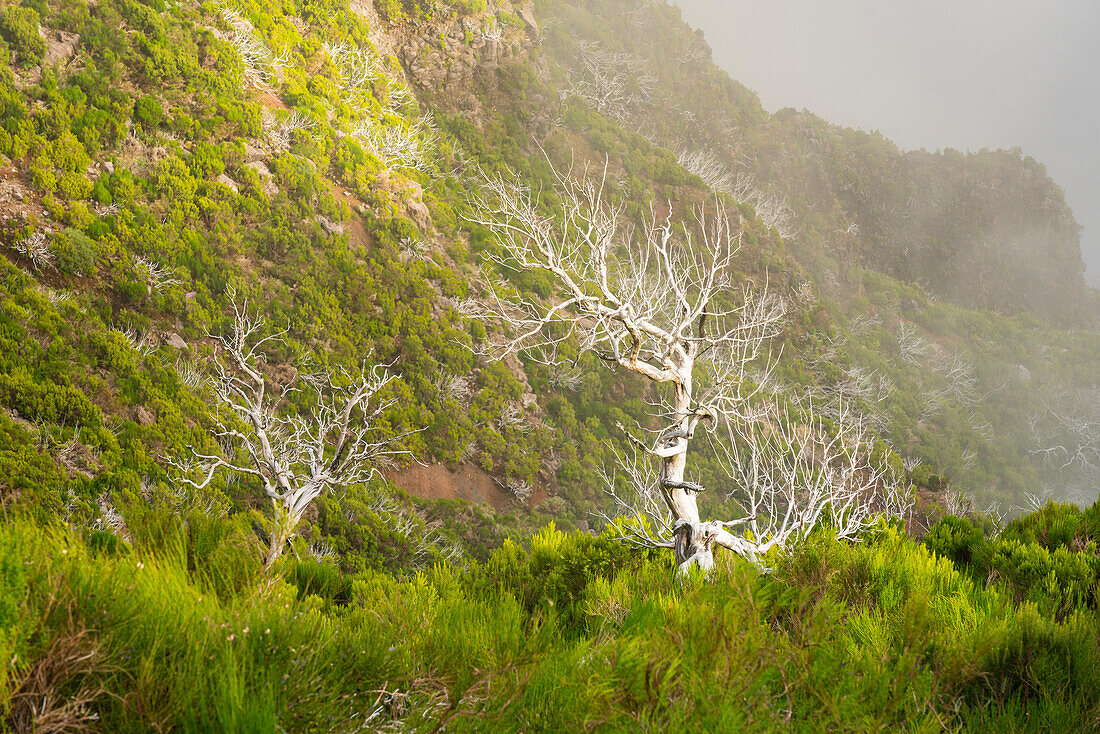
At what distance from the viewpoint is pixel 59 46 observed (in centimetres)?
1120

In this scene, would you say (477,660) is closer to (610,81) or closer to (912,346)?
(912,346)

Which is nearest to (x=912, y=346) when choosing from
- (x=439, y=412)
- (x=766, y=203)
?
(x=766, y=203)

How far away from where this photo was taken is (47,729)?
981 millimetres


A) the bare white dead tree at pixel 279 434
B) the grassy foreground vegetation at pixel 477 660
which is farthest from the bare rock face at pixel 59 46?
the grassy foreground vegetation at pixel 477 660

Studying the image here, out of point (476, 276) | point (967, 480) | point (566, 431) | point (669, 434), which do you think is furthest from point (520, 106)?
point (967, 480)

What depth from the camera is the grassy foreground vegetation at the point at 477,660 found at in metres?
1.09

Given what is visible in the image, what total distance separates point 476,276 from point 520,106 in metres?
10.2

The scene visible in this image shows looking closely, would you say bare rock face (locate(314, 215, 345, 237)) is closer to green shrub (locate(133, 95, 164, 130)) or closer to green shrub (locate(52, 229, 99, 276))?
green shrub (locate(133, 95, 164, 130))

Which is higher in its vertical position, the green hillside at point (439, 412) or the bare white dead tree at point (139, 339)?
the green hillside at point (439, 412)

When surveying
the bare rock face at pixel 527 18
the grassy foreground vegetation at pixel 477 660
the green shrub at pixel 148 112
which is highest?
the bare rock face at pixel 527 18

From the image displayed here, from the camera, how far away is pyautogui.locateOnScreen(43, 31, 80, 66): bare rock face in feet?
36.1

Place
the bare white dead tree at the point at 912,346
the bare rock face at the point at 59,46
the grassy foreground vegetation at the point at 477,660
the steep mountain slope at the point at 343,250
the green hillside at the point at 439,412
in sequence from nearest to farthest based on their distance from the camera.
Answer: the grassy foreground vegetation at the point at 477,660
the green hillside at the point at 439,412
the steep mountain slope at the point at 343,250
the bare rock face at the point at 59,46
the bare white dead tree at the point at 912,346

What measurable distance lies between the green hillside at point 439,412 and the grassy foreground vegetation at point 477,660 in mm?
12

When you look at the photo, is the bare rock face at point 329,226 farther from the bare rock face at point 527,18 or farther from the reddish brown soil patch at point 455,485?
Result: the bare rock face at point 527,18
